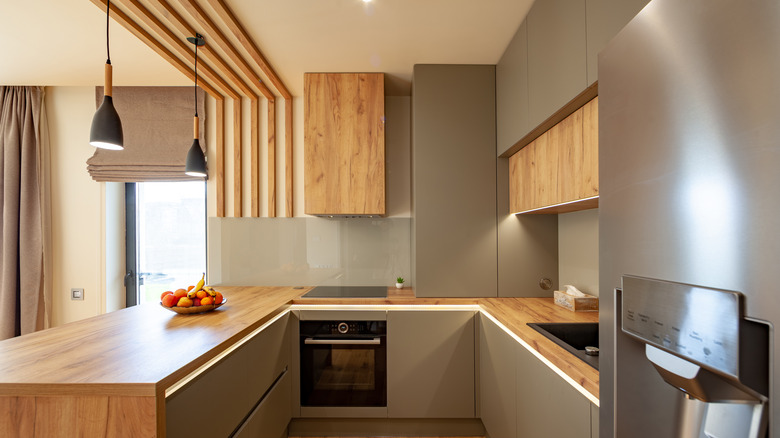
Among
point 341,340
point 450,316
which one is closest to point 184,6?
point 341,340

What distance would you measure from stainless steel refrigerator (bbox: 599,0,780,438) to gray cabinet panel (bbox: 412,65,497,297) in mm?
1791

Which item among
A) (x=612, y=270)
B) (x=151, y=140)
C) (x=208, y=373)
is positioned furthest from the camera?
(x=151, y=140)

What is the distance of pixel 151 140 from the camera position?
9.82ft

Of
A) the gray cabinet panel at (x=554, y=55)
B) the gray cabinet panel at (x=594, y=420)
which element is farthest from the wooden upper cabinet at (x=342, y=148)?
the gray cabinet panel at (x=594, y=420)

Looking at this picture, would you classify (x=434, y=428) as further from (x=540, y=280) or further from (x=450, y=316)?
(x=540, y=280)

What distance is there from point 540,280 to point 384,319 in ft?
3.60

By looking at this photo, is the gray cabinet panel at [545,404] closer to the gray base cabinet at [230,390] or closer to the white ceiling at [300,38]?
the gray base cabinet at [230,390]

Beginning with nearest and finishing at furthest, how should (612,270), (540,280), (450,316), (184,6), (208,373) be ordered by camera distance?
(612,270), (208,373), (184,6), (450,316), (540,280)

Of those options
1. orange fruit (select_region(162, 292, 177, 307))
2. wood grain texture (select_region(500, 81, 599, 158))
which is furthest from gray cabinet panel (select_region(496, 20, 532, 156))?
orange fruit (select_region(162, 292, 177, 307))

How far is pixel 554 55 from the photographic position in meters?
1.57

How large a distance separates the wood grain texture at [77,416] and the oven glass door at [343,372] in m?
1.30

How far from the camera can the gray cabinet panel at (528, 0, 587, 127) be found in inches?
53.8

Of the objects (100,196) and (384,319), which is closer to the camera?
(384,319)

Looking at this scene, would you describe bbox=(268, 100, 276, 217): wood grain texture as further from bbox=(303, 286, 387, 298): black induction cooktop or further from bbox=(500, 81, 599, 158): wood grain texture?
bbox=(500, 81, 599, 158): wood grain texture
